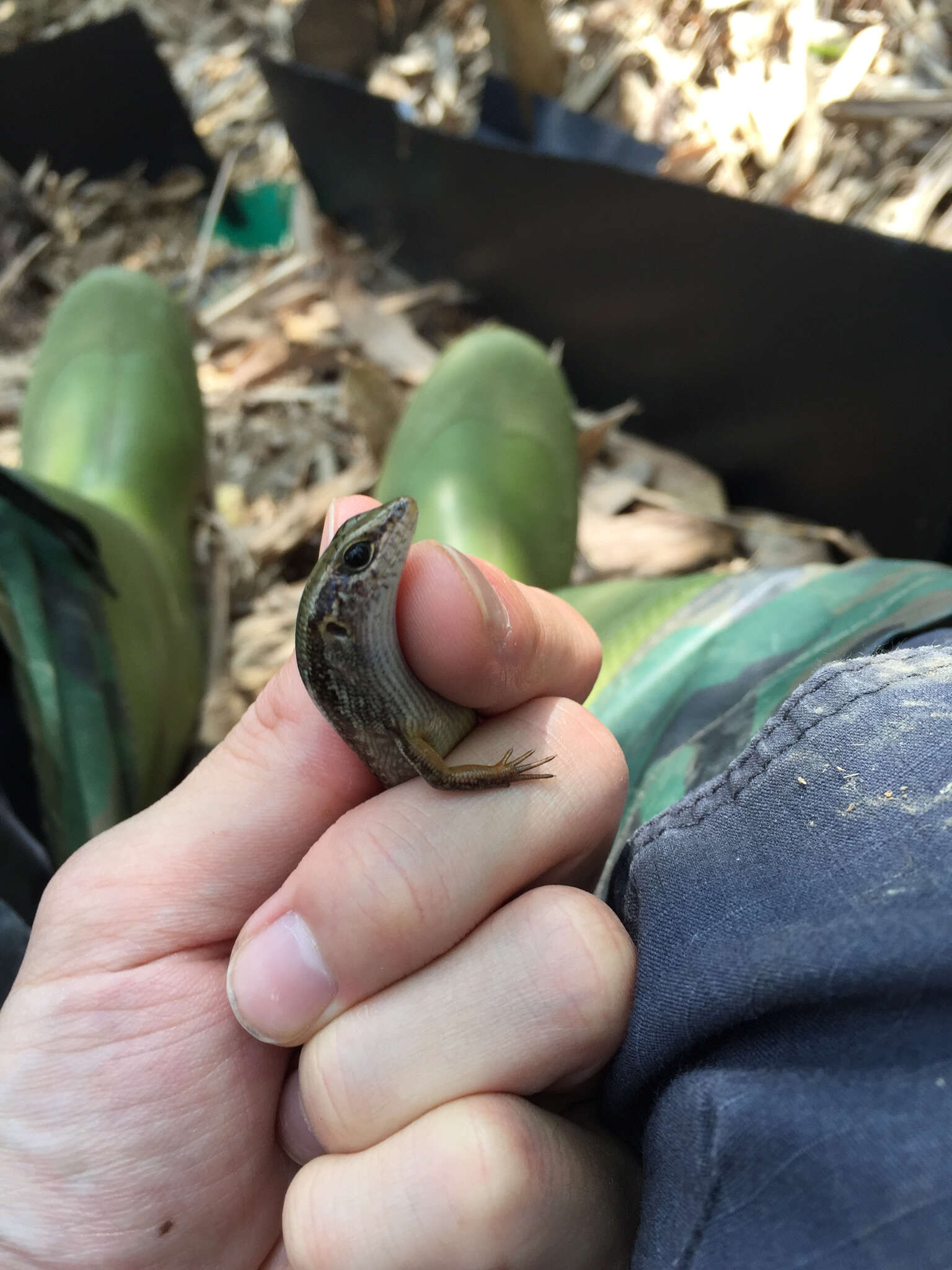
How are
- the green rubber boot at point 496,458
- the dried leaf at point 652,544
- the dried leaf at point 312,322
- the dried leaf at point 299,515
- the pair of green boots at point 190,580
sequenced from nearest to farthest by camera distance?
the pair of green boots at point 190,580 → the green rubber boot at point 496,458 → the dried leaf at point 652,544 → the dried leaf at point 299,515 → the dried leaf at point 312,322

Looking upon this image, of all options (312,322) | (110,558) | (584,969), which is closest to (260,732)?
(584,969)

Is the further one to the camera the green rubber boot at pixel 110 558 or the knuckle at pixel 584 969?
the green rubber boot at pixel 110 558

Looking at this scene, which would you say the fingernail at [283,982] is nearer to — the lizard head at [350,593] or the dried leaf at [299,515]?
the lizard head at [350,593]

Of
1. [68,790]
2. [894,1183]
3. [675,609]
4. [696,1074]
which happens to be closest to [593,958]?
[696,1074]

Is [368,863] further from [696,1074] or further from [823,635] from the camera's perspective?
[823,635]

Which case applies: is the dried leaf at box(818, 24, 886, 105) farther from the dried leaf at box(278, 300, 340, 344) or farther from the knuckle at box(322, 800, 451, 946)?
the knuckle at box(322, 800, 451, 946)

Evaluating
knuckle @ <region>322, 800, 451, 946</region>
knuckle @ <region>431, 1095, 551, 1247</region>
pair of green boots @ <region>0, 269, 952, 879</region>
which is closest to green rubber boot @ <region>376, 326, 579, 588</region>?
pair of green boots @ <region>0, 269, 952, 879</region>

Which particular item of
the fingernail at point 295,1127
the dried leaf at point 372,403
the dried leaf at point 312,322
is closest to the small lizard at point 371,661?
the fingernail at point 295,1127
